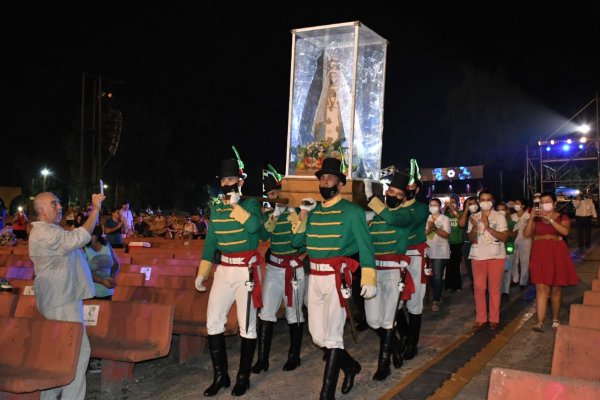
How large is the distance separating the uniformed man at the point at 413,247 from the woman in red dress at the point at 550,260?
5.67ft

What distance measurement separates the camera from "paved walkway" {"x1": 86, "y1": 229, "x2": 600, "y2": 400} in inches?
218

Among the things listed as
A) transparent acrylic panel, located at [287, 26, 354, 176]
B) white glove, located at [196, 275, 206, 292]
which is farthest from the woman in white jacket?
white glove, located at [196, 275, 206, 292]

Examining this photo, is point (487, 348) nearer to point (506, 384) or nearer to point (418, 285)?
point (418, 285)

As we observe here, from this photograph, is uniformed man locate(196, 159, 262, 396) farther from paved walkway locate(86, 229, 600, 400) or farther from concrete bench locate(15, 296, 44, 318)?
concrete bench locate(15, 296, 44, 318)

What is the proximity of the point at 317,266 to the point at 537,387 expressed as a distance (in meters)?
2.73

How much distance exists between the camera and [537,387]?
2.91 meters

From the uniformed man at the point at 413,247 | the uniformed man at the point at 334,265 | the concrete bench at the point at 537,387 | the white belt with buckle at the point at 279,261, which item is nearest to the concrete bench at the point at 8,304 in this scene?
the white belt with buckle at the point at 279,261

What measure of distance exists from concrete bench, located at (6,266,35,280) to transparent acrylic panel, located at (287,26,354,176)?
433cm

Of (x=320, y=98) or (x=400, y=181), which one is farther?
(x=320, y=98)

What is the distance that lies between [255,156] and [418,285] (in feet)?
112

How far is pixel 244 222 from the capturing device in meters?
5.75

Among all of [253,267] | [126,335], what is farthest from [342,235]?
[126,335]

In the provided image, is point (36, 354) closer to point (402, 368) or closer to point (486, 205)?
point (402, 368)

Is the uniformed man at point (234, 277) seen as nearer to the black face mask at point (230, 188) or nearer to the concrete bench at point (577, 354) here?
the black face mask at point (230, 188)
